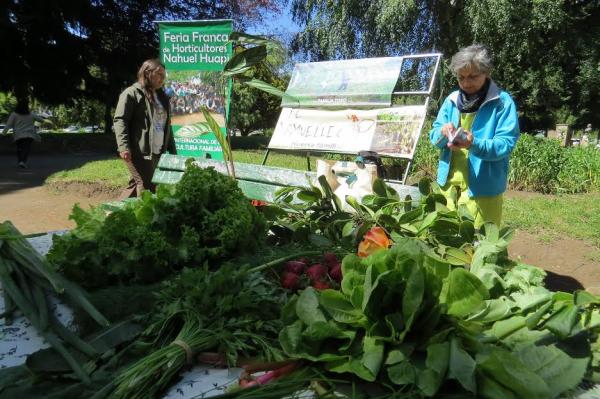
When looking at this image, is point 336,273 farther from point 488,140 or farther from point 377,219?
point 488,140

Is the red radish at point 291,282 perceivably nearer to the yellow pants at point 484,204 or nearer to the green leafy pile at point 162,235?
the green leafy pile at point 162,235

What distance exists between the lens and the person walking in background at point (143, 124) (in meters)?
4.47

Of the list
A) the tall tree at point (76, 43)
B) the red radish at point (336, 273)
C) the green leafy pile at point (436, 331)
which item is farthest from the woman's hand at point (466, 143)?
the tall tree at point (76, 43)

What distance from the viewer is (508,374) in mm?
939

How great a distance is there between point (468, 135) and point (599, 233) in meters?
4.50

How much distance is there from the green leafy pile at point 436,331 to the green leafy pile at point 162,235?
1.93 ft

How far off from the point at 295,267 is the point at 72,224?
5.41 meters

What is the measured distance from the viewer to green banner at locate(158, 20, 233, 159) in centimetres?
524

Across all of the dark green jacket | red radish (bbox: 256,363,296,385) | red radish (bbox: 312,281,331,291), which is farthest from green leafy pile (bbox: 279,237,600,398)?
the dark green jacket

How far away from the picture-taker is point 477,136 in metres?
2.69

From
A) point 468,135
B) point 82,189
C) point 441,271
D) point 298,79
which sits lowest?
point 82,189

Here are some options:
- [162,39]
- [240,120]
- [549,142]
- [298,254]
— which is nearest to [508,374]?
[298,254]

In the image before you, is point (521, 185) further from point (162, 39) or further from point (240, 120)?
point (240, 120)

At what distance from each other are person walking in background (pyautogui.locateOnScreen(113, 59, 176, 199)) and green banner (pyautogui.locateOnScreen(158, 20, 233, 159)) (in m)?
0.65
